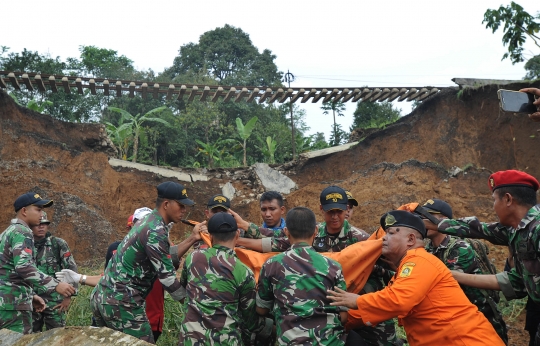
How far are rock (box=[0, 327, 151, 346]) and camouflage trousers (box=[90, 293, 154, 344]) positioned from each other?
0.83 m

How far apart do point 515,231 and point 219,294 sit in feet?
6.49

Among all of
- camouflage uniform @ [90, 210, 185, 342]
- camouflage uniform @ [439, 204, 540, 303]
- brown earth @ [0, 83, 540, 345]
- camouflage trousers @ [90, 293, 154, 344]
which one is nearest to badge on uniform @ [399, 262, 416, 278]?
camouflage uniform @ [439, 204, 540, 303]

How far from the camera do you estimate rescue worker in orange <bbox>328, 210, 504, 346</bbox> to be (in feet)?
9.98

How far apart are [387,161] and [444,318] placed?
12.4 metres

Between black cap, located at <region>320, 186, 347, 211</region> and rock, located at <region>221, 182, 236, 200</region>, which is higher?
black cap, located at <region>320, 186, 347, 211</region>

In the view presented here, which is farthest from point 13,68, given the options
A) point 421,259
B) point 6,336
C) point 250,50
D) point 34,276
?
point 421,259

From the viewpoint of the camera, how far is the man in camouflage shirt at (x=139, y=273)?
3918 millimetres

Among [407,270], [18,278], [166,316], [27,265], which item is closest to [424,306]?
[407,270]

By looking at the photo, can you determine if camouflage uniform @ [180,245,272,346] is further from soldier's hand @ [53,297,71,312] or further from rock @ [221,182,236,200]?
rock @ [221,182,236,200]

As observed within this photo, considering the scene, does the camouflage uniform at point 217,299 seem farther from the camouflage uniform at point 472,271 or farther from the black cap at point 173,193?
the camouflage uniform at point 472,271

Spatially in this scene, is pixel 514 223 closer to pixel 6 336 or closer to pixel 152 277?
pixel 152 277

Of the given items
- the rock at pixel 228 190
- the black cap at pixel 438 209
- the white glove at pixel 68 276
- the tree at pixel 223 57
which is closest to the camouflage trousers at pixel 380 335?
the black cap at pixel 438 209

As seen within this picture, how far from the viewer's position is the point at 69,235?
12391mm

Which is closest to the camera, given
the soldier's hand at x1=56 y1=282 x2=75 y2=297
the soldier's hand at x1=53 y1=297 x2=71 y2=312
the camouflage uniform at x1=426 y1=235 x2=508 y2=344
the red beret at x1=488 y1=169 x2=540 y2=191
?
the red beret at x1=488 y1=169 x2=540 y2=191
